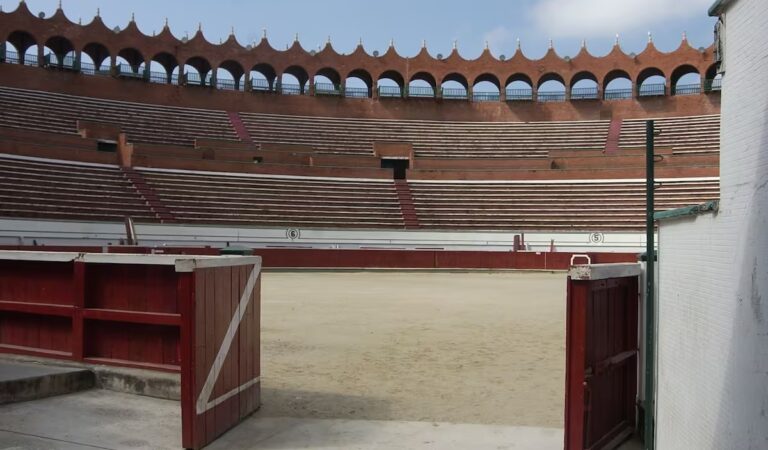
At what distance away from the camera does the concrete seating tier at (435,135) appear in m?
45.0

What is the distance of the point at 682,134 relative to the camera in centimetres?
4425

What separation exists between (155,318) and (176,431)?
1.06 meters

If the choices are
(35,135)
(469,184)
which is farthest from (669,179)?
(35,135)

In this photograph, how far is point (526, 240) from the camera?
36062mm

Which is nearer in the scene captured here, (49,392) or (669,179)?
(49,392)

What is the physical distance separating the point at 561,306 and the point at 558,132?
33300mm

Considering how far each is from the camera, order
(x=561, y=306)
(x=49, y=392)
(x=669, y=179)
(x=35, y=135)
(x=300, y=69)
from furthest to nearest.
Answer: (x=300, y=69), (x=669, y=179), (x=35, y=135), (x=561, y=306), (x=49, y=392)

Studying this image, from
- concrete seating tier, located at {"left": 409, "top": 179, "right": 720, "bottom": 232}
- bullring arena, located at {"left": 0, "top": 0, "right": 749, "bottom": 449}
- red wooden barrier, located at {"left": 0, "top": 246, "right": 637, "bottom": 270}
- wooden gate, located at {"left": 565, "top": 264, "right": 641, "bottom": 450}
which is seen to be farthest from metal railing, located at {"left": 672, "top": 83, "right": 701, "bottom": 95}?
wooden gate, located at {"left": 565, "top": 264, "right": 641, "bottom": 450}

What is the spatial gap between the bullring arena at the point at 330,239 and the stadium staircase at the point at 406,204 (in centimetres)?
26

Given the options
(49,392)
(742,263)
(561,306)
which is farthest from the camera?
(561,306)

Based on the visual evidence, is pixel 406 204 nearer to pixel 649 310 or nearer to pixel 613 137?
pixel 613 137

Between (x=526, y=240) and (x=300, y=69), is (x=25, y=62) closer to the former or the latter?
(x=300, y=69)

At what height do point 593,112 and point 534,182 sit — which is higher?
point 593,112

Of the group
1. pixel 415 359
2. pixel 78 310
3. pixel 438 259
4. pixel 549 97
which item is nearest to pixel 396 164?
pixel 438 259
